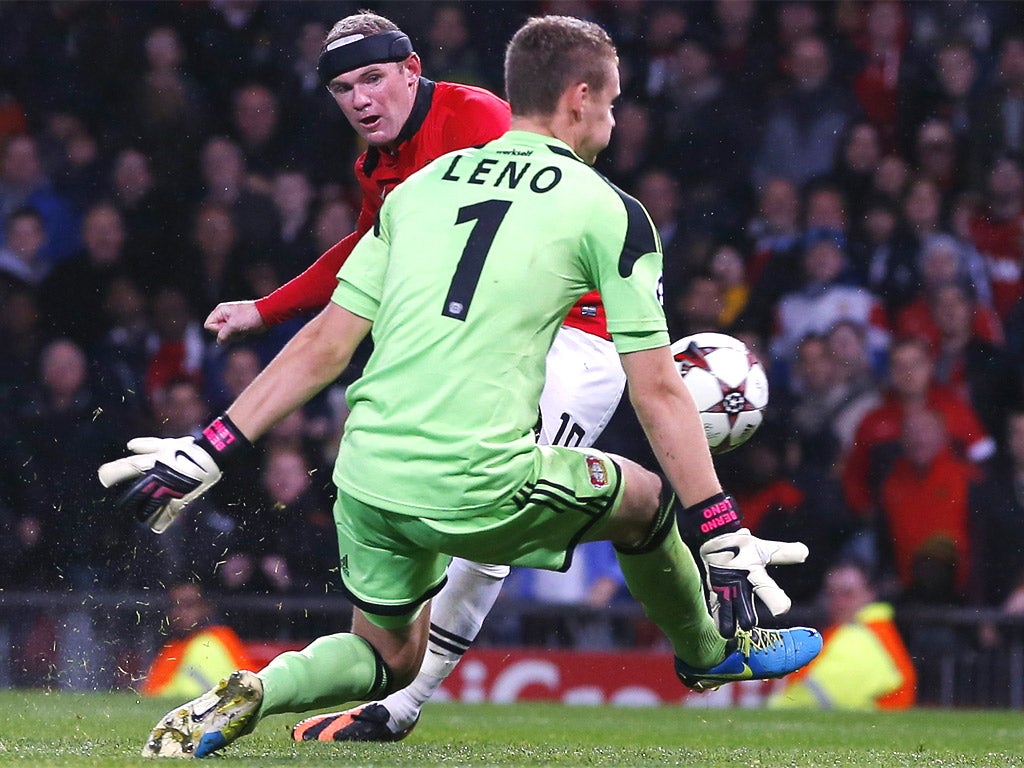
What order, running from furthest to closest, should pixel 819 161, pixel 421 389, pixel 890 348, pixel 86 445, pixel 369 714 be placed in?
1. pixel 819 161
2. pixel 890 348
3. pixel 86 445
4. pixel 369 714
5. pixel 421 389

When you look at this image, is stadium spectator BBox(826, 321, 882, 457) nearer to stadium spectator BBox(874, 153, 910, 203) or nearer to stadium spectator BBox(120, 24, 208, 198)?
stadium spectator BBox(874, 153, 910, 203)

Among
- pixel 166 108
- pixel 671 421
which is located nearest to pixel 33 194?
pixel 166 108

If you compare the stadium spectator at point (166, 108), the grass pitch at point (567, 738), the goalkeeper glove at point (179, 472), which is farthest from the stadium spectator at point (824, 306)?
the goalkeeper glove at point (179, 472)

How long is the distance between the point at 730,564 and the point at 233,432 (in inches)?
48.5

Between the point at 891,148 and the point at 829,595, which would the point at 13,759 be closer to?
the point at 829,595

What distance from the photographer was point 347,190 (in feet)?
33.5

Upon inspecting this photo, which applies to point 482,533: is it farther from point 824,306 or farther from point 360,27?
point 824,306

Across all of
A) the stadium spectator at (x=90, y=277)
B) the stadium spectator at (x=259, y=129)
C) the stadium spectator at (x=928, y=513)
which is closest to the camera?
the stadium spectator at (x=928, y=513)

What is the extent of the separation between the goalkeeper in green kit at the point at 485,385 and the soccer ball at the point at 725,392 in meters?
1.13

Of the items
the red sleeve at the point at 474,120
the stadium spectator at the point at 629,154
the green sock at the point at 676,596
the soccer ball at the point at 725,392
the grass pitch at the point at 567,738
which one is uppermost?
the stadium spectator at the point at 629,154

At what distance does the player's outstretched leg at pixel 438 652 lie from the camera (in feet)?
17.2

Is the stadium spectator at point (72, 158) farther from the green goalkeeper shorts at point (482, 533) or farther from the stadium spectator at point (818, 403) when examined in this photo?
the green goalkeeper shorts at point (482, 533)

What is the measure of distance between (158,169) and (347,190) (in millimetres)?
1164

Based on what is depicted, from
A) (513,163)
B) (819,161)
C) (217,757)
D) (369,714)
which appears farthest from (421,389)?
(819,161)
